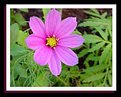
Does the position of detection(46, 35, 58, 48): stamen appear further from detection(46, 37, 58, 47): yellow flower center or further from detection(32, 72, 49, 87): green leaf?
detection(32, 72, 49, 87): green leaf

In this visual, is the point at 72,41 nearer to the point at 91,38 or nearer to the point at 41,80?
the point at 91,38

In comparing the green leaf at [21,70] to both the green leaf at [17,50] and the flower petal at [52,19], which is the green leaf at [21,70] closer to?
the green leaf at [17,50]

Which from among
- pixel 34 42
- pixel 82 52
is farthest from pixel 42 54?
pixel 82 52

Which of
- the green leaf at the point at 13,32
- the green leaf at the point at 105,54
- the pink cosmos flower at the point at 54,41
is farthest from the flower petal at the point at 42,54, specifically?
the green leaf at the point at 105,54

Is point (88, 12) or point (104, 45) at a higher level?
point (88, 12)

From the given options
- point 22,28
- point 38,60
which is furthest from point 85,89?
point 22,28
